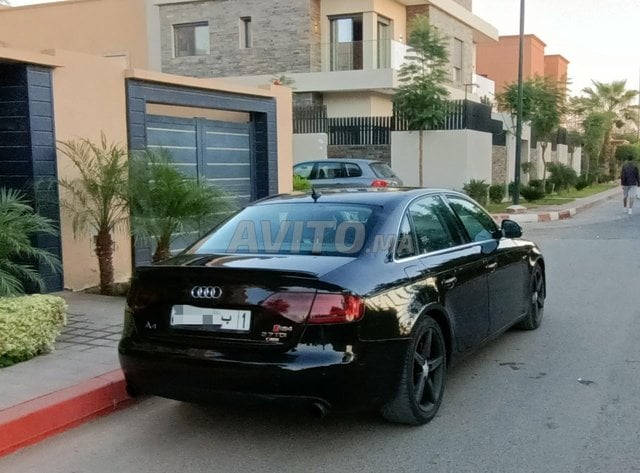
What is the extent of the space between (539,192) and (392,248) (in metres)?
24.1

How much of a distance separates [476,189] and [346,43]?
8.36 meters

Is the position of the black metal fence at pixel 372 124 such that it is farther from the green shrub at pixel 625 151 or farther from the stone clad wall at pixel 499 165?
the green shrub at pixel 625 151

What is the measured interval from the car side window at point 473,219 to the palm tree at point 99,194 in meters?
4.04

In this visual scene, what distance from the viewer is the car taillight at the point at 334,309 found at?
4203 millimetres

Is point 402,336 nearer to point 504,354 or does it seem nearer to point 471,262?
point 471,262

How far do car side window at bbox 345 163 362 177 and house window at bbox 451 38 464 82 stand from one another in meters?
16.0

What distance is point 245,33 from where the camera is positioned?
29219mm

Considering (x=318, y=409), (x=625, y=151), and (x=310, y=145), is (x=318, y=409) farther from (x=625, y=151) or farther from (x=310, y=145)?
(x=625, y=151)

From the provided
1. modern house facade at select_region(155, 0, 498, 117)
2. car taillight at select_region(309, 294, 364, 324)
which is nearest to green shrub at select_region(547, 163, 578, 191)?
modern house facade at select_region(155, 0, 498, 117)

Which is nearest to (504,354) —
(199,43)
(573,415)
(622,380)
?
(622,380)

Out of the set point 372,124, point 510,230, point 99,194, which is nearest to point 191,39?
point 372,124

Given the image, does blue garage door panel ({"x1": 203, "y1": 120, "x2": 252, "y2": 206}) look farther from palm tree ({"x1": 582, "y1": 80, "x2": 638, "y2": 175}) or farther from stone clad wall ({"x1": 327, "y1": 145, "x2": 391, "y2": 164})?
palm tree ({"x1": 582, "y1": 80, "x2": 638, "y2": 175})

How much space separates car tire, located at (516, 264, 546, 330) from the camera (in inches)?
286

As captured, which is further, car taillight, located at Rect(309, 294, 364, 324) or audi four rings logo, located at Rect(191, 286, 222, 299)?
audi four rings logo, located at Rect(191, 286, 222, 299)
